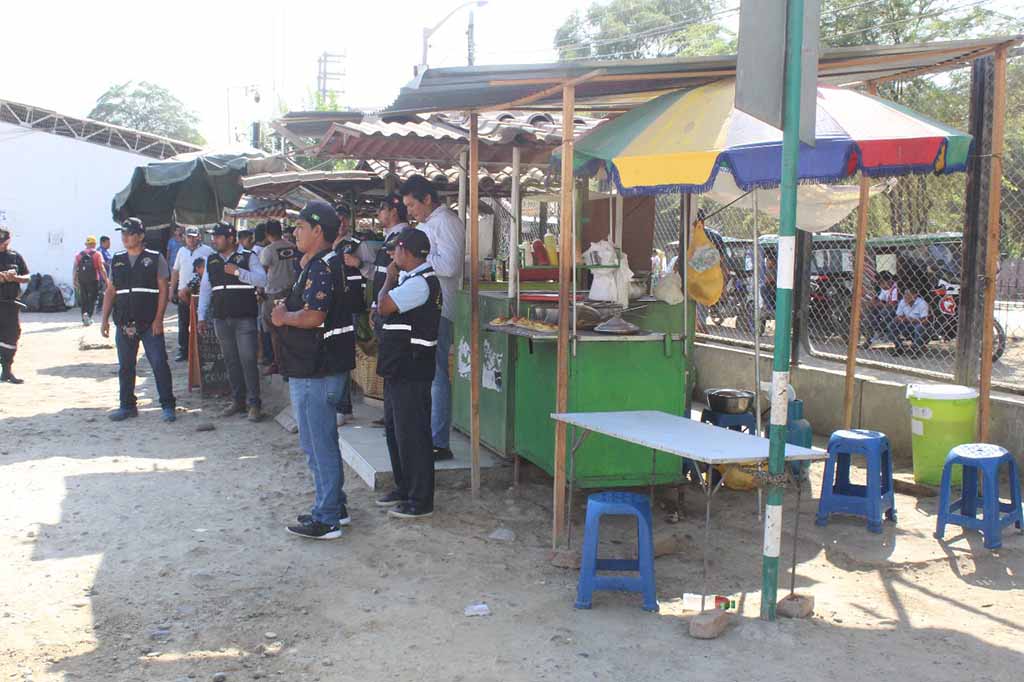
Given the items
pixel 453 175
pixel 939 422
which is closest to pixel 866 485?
pixel 939 422

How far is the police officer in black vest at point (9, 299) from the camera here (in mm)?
10820

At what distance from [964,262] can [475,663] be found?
5.24 m

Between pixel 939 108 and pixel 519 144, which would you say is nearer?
pixel 519 144

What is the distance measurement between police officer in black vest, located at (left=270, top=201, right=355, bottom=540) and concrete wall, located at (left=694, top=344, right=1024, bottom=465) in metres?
4.56

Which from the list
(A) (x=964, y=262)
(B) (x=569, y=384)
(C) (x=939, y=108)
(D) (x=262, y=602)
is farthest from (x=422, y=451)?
(C) (x=939, y=108)

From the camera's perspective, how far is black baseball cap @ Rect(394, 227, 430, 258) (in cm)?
555

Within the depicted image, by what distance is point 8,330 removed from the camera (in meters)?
11.1

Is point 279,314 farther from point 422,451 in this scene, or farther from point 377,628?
point 377,628

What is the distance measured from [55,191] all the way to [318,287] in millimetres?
26079

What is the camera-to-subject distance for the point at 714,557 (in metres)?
5.33

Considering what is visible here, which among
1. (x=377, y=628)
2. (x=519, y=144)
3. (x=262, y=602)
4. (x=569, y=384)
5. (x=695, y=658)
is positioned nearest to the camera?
(x=695, y=658)

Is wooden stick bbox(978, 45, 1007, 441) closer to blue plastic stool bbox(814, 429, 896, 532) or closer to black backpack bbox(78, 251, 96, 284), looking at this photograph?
blue plastic stool bbox(814, 429, 896, 532)

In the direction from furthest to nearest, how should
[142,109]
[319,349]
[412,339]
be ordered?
Result: [142,109] < [412,339] < [319,349]

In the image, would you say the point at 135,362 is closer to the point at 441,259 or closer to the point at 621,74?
the point at 441,259
